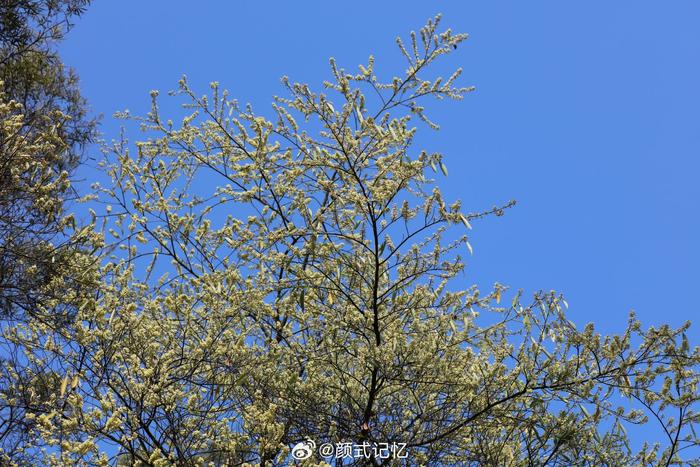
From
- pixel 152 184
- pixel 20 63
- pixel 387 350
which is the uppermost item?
pixel 20 63

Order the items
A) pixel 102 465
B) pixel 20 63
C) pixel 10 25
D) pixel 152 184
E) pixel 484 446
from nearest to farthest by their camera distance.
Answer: pixel 102 465 < pixel 484 446 < pixel 152 184 < pixel 10 25 < pixel 20 63

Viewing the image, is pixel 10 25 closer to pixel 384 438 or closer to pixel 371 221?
pixel 371 221

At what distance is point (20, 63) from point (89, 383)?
6.94 m

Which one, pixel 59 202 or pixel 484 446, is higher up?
pixel 59 202

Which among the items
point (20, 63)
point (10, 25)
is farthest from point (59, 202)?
point (20, 63)

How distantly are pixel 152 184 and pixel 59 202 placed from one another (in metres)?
0.85

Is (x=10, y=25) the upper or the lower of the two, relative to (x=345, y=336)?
upper

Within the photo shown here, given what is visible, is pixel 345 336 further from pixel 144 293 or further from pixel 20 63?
pixel 20 63

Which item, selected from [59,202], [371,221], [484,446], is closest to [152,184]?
[59,202]

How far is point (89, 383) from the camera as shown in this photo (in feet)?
14.5

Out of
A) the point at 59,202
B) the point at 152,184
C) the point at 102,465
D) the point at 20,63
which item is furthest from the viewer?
the point at 20,63

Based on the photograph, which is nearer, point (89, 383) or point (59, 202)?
point (89, 383)

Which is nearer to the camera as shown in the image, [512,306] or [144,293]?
[512,306]

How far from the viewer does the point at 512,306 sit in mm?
4609
